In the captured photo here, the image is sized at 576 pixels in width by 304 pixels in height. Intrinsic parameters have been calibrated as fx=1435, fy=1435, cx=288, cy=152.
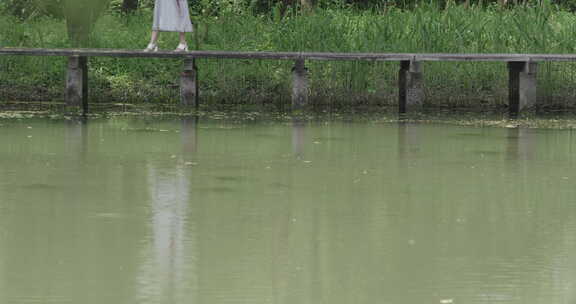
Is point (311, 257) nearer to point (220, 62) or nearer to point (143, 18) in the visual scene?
point (220, 62)

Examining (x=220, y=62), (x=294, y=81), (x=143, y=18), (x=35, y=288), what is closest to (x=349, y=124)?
(x=294, y=81)

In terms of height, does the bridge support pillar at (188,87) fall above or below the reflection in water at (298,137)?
above

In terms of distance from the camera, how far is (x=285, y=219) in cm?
1001

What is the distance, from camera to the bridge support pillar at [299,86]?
20047 millimetres

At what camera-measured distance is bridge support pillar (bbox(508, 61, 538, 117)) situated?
20.0 m

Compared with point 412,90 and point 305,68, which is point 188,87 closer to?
point 305,68

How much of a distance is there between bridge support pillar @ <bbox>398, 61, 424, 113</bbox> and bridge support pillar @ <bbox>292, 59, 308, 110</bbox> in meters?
1.35

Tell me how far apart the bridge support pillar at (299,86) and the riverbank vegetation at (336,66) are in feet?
2.51

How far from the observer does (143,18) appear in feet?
83.6

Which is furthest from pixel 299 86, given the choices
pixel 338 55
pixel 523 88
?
pixel 523 88

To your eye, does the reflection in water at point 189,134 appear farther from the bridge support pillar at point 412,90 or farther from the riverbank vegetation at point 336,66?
the bridge support pillar at point 412,90

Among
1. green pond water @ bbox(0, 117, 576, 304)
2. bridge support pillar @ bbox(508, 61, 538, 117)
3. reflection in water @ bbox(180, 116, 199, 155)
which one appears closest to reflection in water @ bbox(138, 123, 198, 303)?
green pond water @ bbox(0, 117, 576, 304)

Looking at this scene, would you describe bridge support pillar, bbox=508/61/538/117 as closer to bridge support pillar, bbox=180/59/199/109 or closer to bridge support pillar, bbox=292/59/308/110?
bridge support pillar, bbox=292/59/308/110

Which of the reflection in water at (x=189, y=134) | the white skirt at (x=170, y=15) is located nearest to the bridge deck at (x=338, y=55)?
the white skirt at (x=170, y=15)
